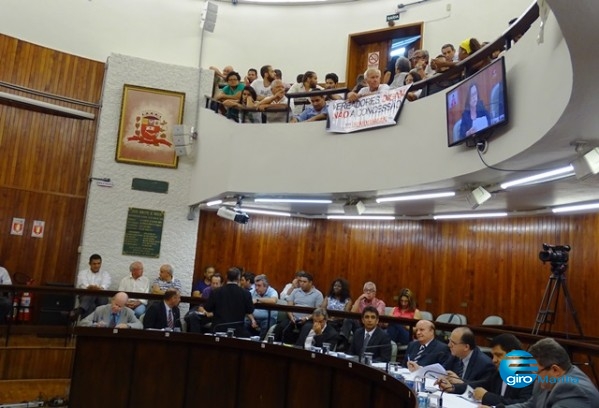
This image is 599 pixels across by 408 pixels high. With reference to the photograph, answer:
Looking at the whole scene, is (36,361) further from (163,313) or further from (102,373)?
(163,313)

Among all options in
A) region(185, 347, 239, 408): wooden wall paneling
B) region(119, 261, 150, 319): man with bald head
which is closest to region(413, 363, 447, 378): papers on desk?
region(185, 347, 239, 408): wooden wall paneling

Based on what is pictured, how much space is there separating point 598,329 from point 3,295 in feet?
23.8

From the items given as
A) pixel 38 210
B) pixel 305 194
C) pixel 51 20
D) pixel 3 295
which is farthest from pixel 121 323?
pixel 51 20

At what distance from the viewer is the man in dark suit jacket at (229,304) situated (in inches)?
239

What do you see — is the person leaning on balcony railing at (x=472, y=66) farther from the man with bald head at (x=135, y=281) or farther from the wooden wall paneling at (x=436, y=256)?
the man with bald head at (x=135, y=281)

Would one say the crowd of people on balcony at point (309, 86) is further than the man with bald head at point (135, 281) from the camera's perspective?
No

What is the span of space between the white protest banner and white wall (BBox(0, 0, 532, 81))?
3.18m

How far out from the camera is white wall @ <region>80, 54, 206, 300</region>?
8.76 m

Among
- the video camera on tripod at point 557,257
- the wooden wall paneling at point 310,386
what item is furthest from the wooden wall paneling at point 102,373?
the video camera on tripod at point 557,257

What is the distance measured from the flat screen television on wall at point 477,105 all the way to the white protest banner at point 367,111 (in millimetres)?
906

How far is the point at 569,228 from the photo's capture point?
7230 millimetres

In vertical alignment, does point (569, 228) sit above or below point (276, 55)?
below

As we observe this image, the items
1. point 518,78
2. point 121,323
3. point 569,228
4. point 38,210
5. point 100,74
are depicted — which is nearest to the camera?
point 518,78

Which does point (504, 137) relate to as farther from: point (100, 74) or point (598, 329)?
point (100, 74)
